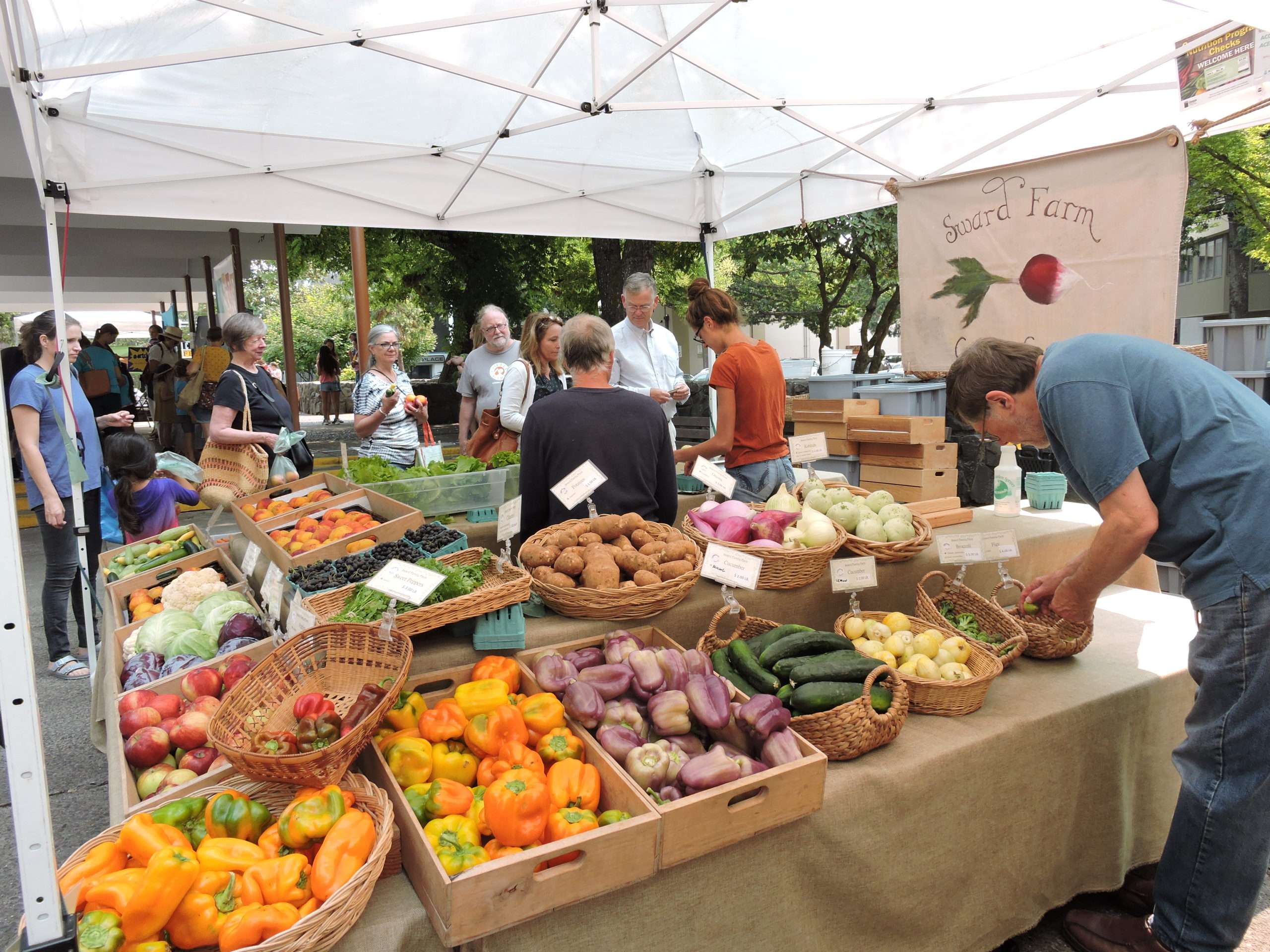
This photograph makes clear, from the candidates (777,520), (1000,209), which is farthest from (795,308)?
(777,520)

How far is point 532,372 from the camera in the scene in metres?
4.42

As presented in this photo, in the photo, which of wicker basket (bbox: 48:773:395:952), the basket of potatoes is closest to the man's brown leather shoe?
the basket of potatoes

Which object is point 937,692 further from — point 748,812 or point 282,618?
point 282,618

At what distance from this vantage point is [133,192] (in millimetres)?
4383

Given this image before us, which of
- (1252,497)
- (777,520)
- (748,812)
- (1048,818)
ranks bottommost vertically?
(1048,818)

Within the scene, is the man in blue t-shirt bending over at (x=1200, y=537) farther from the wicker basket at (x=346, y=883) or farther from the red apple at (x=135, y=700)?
the red apple at (x=135, y=700)

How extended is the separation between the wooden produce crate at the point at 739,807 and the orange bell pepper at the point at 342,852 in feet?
1.70

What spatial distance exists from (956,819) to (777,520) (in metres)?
1.18

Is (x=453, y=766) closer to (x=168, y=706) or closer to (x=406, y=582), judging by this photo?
(x=406, y=582)

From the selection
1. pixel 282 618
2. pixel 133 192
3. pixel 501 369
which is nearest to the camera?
pixel 282 618

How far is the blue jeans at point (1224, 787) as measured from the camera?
1.82 metres

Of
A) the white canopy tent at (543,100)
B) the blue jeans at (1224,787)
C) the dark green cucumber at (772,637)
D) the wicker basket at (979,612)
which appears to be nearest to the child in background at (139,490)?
the white canopy tent at (543,100)

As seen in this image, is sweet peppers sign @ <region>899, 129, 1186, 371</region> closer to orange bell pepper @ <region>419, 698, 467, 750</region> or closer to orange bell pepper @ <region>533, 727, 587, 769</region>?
orange bell pepper @ <region>533, 727, 587, 769</region>

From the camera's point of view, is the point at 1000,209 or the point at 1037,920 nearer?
the point at 1037,920
